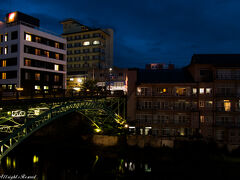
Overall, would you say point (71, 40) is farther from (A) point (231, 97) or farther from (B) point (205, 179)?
(B) point (205, 179)

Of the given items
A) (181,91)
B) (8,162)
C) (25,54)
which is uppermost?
(25,54)

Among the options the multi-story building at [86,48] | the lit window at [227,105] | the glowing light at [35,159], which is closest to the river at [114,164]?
the glowing light at [35,159]

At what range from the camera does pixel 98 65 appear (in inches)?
3019

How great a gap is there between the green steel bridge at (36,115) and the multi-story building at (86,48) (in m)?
31.5

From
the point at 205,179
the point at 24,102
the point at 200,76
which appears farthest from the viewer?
the point at 200,76

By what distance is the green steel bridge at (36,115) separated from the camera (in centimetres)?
1836

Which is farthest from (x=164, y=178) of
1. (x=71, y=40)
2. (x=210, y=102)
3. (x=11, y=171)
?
(x=71, y=40)

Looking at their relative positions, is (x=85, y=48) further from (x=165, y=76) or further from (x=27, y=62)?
(x=165, y=76)

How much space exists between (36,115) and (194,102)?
30459mm

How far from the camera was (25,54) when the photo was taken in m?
45.5

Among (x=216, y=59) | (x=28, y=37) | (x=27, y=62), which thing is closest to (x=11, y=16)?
(x=28, y=37)

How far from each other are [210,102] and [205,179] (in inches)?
658

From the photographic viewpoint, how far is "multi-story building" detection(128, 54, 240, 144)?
128 ft

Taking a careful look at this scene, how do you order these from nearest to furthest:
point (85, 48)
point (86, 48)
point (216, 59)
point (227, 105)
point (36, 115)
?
point (36, 115) < point (227, 105) < point (216, 59) < point (86, 48) < point (85, 48)
